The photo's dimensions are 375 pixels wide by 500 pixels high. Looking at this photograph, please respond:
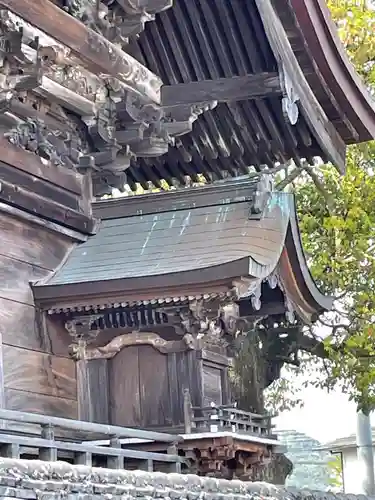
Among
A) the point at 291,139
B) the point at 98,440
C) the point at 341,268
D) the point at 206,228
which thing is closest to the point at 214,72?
→ the point at 291,139

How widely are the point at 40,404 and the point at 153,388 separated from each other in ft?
3.25

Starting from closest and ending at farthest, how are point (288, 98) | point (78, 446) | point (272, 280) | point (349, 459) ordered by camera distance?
1. point (78, 446)
2. point (288, 98)
3. point (272, 280)
4. point (349, 459)

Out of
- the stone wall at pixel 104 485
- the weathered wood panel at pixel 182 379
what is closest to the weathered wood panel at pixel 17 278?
the weathered wood panel at pixel 182 379

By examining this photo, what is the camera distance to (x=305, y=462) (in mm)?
18312

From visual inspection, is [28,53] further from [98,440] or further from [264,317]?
[264,317]

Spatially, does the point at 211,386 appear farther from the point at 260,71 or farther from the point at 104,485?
the point at 104,485

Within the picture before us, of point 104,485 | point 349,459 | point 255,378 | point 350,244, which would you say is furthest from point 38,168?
point 349,459

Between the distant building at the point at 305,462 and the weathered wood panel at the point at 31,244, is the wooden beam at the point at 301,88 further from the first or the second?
the distant building at the point at 305,462

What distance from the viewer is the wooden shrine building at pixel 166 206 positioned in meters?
5.53

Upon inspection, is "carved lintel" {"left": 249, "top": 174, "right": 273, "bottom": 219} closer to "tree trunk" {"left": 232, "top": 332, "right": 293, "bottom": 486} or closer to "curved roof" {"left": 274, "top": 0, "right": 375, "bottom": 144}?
"curved roof" {"left": 274, "top": 0, "right": 375, "bottom": 144}

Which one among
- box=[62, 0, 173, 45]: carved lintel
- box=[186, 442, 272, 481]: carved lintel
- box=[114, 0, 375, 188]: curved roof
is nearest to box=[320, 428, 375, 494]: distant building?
box=[186, 442, 272, 481]: carved lintel

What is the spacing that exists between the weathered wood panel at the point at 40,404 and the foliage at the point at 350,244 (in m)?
6.03

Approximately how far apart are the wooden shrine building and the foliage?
189 inches

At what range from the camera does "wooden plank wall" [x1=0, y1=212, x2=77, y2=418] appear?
222 inches
